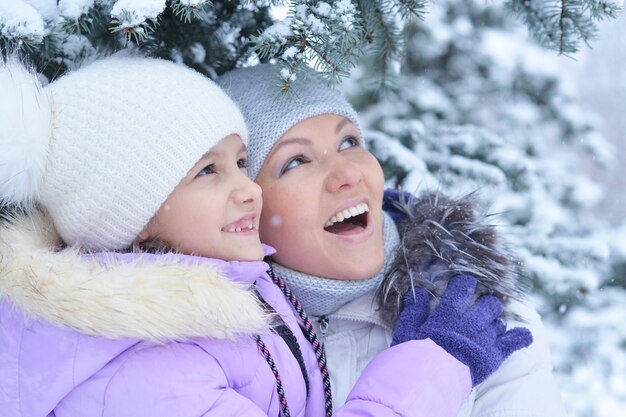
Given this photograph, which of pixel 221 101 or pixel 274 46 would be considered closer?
pixel 274 46

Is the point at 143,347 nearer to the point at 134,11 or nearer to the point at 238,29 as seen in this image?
the point at 134,11

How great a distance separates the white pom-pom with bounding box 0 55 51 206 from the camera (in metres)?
1.73

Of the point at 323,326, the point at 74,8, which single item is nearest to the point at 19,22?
the point at 74,8

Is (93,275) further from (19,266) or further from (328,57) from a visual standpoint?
(328,57)

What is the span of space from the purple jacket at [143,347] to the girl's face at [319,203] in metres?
A: 0.45

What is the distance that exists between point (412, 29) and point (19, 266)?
2956 millimetres

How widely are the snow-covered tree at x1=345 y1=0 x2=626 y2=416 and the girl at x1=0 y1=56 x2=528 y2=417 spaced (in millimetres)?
1919

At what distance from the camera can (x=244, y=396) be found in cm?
177

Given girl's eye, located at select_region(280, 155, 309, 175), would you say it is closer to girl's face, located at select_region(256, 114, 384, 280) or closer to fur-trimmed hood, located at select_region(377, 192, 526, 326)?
girl's face, located at select_region(256, 114, 384, 280)

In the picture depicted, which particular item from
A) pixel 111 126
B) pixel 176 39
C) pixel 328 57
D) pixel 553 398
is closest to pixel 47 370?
pixel 111 126

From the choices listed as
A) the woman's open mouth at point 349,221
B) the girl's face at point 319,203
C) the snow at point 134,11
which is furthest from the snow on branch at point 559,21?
the snow at point 134,11

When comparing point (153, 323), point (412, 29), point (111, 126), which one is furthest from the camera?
point (412, 29)

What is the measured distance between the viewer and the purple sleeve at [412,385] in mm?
1796

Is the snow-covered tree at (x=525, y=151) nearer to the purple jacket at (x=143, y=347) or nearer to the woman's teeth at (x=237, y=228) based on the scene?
the woman's teeth at (x=237, y=228)
